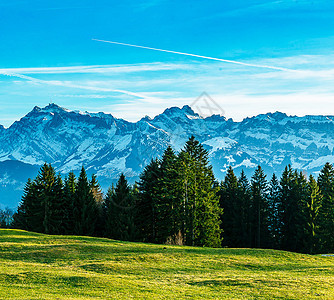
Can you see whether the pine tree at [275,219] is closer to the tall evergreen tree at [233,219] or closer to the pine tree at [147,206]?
the tall evergreen tree at [233,219]

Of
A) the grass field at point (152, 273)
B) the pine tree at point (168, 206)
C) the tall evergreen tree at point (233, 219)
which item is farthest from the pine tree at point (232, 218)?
the grass field at point (152, 273)

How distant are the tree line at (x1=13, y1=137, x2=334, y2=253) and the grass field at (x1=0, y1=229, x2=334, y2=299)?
15.0 m

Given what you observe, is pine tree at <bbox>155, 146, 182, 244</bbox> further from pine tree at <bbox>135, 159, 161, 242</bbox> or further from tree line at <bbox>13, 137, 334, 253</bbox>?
pine tree at <bbox>135, 159, 161, 242</bbox>

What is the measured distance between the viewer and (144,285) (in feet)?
79.5

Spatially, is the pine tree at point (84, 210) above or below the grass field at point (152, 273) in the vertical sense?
above

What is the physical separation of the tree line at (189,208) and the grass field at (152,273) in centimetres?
1496

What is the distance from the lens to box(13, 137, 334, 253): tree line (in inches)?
2286

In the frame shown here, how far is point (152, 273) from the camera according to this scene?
29172mm

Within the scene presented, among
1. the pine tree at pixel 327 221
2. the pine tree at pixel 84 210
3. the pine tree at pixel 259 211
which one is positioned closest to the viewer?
the pine tree at pixel 327 221

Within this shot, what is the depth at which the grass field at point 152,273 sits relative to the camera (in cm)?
2267

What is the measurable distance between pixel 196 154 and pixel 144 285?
39.4 meters

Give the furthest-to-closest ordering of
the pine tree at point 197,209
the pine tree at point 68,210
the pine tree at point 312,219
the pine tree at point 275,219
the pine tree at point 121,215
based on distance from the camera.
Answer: the pine tree at point 275,219, the pine tree at point 68,210, the pine tree at point 312,219, the pine tree at point 121,215, the pine tree at point 197,209

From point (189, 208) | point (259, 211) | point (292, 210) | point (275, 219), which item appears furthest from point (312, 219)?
point (189, 208)

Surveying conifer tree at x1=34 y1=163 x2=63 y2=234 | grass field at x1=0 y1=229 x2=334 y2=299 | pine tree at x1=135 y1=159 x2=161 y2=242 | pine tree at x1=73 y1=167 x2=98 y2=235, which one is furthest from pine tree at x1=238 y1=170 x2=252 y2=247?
conifer tree at x1=34 y1=163 x2=63 y2=234
